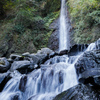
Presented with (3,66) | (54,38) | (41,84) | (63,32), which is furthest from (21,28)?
(41,84)

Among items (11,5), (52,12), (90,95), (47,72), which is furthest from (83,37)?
(11,5)

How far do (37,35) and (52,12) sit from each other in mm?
5632

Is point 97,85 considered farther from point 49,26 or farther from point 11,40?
point 49,26

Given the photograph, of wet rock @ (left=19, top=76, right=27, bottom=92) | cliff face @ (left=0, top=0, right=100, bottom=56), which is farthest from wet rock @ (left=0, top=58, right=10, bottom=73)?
cliff face @ (left=0, top=0, right=100, bottom=56)

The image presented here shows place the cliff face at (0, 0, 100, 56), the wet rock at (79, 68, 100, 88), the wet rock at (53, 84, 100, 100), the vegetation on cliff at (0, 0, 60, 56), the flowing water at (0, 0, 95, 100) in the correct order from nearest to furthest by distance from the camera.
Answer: the wet rock at (53, 84, 100, 100), the wet rock at (79, 68, 100, 88), the flowing water at (0, 0, 95, 100), the cliff face at (0, 0, 100, 56), the vegetation on cliff at (0, 0, 60, 56)

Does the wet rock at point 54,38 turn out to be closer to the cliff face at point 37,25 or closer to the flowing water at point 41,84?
the cliff face at point 37,25

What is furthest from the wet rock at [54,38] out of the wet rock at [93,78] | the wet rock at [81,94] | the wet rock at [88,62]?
the wet rock at [81,94]

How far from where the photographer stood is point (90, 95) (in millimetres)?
2602

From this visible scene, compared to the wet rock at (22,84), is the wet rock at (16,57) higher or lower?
higher

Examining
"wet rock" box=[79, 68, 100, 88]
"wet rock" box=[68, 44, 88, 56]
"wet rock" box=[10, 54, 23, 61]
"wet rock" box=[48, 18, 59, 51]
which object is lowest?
"wet rock" box=[79, 68, 100, 88]

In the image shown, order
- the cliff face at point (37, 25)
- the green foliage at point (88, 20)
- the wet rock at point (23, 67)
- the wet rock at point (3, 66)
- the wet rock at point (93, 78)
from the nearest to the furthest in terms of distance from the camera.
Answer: the wet rock at point (93, 78), the wet rock at point (23, 67), the wet rock at point (3, 66), the green foliage at point (88, 20), the cliff face at point (37, 25)

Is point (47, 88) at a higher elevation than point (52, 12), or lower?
lower

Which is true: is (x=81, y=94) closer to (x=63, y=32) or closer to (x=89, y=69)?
(x=89, y=69)

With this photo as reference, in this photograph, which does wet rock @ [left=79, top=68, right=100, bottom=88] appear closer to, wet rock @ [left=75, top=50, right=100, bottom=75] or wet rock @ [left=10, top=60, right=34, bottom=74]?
wet rock @ [left=75, top=50, right=100, bottom=75]
